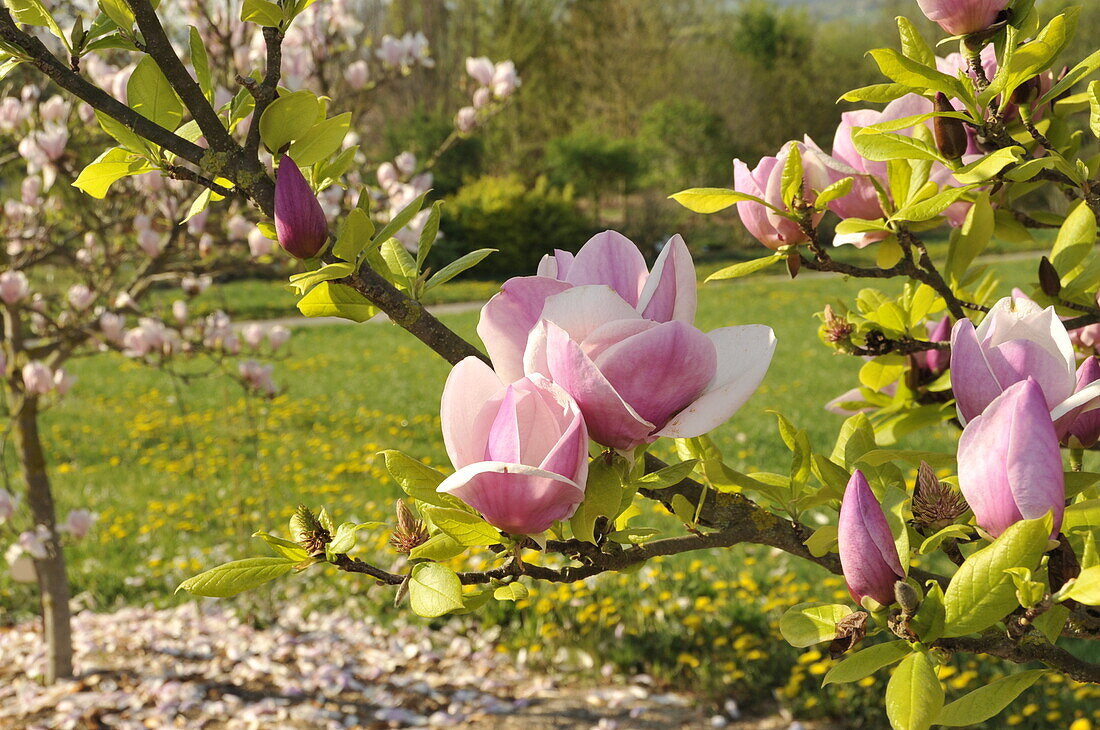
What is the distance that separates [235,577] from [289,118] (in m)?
0.43

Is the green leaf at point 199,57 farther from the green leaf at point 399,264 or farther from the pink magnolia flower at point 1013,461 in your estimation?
the pink magnolia flower at point 1013,461

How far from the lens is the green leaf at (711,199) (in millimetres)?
1161

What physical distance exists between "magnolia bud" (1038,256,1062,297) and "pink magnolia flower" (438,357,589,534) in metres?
0.90

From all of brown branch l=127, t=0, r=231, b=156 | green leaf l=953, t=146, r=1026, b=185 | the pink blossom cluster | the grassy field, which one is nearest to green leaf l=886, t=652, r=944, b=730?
green leaf l=953, t=146, r=1026, b=185

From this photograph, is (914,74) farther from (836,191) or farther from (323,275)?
(323,275)

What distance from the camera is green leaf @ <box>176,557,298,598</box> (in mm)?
813

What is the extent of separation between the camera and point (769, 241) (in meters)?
1.22

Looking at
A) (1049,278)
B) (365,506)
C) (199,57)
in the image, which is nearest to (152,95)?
(199,57)

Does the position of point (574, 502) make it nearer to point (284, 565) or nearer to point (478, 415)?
point (478, 415)

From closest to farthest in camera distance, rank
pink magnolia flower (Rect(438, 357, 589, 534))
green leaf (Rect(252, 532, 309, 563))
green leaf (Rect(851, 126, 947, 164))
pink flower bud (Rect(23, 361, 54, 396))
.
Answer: pink magnolia flower (Rect(438, 357, 589, 534)) < green leaf (Rect(252, 532, 309, 563)) < green leaf (Rect(851, 126, 947, 164)) < pink flower bud (Rect(23, 361, 54, 396))

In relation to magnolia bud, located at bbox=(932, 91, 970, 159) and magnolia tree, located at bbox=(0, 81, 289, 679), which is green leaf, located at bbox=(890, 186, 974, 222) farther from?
magnolia tree, located at bbox=(0, 81, 289, 679)

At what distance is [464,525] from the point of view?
770 millimetres

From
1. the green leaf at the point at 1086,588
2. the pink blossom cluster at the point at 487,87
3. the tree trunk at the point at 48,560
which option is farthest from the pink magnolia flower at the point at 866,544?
the pink blossom cluster at the point at 487,87

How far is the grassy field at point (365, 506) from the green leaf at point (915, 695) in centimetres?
140
